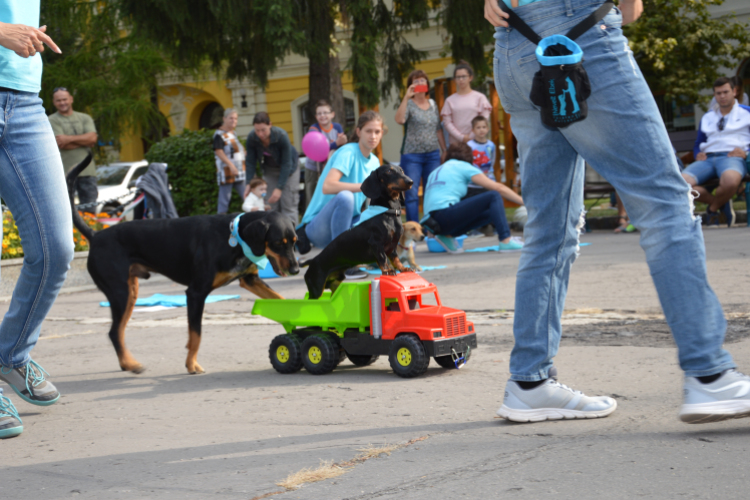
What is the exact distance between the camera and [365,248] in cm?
480

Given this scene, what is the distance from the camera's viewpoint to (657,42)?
793 inches

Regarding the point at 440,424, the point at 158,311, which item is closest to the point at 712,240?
the point at 158,311

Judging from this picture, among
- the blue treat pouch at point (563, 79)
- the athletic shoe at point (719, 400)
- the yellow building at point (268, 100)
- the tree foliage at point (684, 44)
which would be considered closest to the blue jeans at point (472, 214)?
the blue treat pouch at point (563, 79)

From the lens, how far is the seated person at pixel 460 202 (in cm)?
950

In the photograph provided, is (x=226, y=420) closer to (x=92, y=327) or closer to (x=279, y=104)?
(x=92, y=327)

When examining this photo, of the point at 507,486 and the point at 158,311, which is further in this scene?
the point at 158,311

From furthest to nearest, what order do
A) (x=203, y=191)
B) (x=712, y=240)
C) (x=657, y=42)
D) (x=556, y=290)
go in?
(x=657, y=42)
(x=203, y=191)
(x=712, y=240)
(x=556, y=290)

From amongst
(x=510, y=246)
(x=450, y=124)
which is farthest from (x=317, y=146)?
(x=510, y=246)

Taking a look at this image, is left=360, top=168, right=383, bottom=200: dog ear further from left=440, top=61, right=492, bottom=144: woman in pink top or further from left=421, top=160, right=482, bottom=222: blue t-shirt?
left=440, top=61, right=492, bottom=144: woman in pink top

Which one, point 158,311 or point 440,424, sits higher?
point 440,424

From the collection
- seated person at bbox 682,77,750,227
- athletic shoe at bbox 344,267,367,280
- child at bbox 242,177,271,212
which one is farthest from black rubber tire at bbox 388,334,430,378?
child at bbox 242,177,271,212

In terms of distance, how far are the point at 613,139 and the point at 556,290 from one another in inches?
22.7

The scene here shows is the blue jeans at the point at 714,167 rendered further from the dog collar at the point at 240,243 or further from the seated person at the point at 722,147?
the dog collar at the point at 240,243

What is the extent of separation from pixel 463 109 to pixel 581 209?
8971mm
